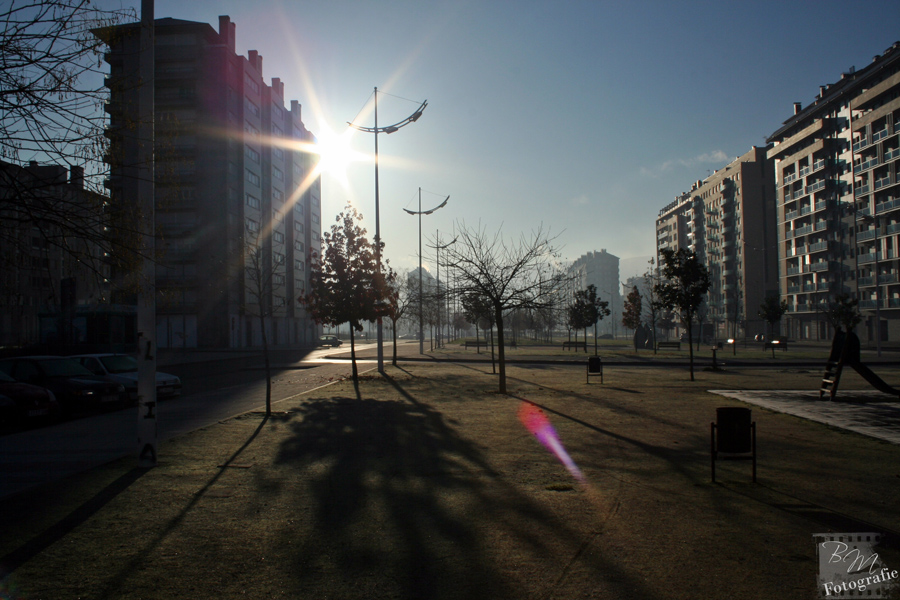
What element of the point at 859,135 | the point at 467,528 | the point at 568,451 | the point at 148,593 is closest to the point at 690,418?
the point at 568,451

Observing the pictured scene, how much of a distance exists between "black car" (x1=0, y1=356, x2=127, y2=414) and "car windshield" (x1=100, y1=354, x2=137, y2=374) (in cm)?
152

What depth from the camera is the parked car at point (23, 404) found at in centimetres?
1198

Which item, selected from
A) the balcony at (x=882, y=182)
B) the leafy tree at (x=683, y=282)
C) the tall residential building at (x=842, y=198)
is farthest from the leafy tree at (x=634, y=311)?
the leafy tree at (x=683, y=282)

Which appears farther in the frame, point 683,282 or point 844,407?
point 683,282

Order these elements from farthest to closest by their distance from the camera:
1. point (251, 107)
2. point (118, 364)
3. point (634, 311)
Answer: point (251, 107), point (634, 311), point (118, 364)

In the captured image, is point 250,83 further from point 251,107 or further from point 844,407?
point 844,407

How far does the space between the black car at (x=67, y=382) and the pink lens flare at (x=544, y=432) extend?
10498 mm

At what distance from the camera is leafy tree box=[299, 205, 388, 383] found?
2275 centimetres

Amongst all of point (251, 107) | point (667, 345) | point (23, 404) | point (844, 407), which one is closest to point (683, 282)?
point (844, 407)

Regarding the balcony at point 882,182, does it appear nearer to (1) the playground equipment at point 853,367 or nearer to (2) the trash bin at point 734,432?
(1) the playground equipment at point 853,367

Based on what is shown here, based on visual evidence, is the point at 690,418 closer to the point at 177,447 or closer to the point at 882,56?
the point at 177,447

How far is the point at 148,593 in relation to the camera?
4.16m

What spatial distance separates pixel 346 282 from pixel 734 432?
17.4 meters

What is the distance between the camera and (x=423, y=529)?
216 inches
